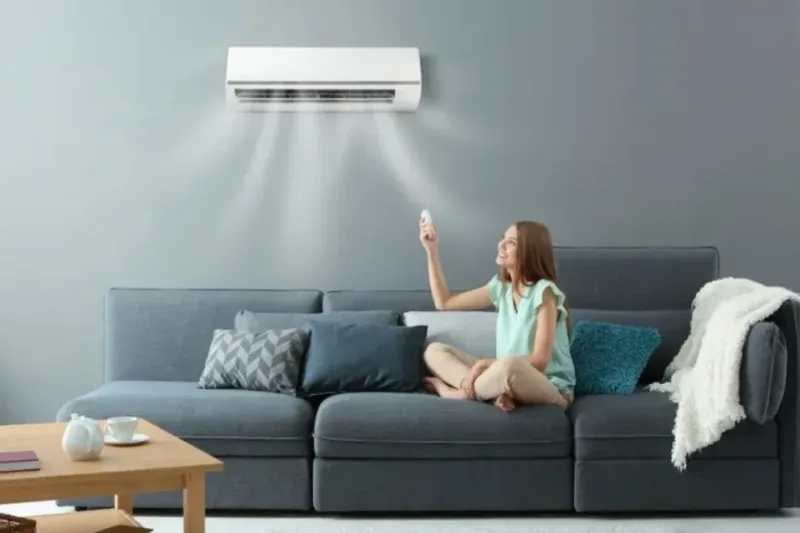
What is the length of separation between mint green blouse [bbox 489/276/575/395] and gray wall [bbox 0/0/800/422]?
0.85 m

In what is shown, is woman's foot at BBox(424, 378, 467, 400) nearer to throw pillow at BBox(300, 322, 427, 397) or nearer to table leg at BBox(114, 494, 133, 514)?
throw pillow at BBox(300, 322, 427, 397)

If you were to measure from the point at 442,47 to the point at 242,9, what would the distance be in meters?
0.91

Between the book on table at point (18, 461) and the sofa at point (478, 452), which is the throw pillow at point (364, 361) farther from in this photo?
the book on table at point (18, 461)

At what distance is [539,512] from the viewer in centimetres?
413

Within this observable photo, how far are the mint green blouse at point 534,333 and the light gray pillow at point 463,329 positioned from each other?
0.20m

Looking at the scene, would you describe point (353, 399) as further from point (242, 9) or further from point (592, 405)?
point (242, 9)

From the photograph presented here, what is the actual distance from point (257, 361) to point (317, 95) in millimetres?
1354

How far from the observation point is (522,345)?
13.9ft

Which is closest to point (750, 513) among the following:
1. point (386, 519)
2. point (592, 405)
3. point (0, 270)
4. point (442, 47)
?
point (592, 405)

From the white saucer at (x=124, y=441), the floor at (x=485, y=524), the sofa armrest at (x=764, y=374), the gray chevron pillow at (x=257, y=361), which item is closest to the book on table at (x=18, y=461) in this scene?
the white saucer at (x=124, y=441)

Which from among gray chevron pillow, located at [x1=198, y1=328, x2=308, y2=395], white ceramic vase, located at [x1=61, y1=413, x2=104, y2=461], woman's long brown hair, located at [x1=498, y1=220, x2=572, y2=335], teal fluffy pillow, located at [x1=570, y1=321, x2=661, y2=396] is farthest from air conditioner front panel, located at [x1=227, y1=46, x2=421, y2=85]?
white ceramic vase, located at [x1=61, y1=413, x2=104, y2=461]

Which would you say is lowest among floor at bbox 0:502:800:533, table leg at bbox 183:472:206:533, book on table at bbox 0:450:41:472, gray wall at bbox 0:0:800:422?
floor at bbox 0:502:800:533

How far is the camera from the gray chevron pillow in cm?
429

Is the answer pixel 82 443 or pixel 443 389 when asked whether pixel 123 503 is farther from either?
pixel 443 389
